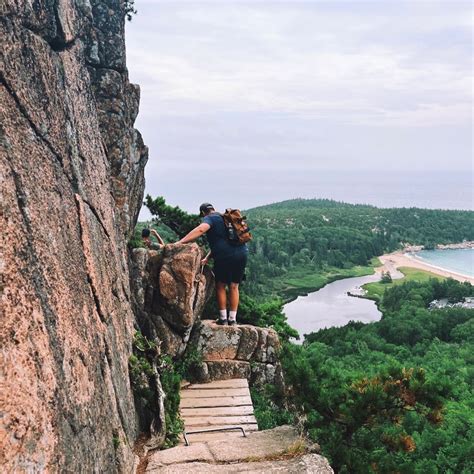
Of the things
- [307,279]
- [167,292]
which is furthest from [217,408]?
[307,279]

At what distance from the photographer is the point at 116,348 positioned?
5.70 m

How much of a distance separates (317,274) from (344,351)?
43.9 metres

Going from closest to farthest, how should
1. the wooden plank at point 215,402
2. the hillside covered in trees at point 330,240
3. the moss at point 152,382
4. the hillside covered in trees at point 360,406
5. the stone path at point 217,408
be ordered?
1. the hillside covered in trees at point 360,406
2. the moss at point 152,382
3. the stone path at point 217,408
4. the wooden plank at point 215,402
5. the hillside covered in trees at point 330,240

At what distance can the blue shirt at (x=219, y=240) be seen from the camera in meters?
8.88

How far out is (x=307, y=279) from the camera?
84.9 m

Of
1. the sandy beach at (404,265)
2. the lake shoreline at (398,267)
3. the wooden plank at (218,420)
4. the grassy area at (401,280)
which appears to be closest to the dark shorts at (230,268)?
the wooden plank at (218,420)

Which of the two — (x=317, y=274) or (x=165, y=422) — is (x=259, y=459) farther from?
→ (x=317, y=274)

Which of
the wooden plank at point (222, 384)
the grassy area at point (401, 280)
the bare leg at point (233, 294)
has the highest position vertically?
the bare leg at point (233, 294)

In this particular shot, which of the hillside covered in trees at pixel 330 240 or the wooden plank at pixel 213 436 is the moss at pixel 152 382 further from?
the hillside covered in trees at pixel 330 240

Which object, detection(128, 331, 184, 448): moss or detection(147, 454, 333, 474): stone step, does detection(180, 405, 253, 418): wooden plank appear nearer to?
detection(128, 331, 184, 448): moss

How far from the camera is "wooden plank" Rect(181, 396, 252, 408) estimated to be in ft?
26.5

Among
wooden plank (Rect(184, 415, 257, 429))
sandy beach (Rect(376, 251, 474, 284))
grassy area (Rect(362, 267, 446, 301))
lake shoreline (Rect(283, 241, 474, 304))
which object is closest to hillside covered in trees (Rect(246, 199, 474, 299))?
lake shoreline (Rect(283, 241, 474, 304))

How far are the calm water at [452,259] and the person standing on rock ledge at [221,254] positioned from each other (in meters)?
88.0

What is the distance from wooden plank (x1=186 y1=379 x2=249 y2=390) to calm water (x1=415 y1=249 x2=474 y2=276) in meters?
88.3
